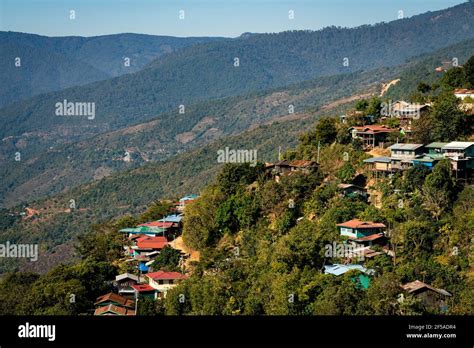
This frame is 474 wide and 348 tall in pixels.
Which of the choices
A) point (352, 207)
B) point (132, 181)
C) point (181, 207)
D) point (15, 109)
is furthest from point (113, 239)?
point (15, 109)

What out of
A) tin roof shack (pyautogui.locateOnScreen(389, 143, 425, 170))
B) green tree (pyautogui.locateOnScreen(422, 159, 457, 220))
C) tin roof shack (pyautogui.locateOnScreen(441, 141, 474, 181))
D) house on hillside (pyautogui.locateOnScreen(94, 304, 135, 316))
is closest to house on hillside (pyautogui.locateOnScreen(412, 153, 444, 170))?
tin roof shack (pyautogui.locateOnScreen(389, 143, 425, 170))

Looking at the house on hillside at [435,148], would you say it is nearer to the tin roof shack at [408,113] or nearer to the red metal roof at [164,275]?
the tin roof shack at [408,113]

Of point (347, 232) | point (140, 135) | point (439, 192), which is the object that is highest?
point (140, 135)

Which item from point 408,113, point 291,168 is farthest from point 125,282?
point 408,113

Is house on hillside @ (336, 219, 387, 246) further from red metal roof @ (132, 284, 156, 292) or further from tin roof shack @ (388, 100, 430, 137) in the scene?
red metal roof @ (132, 284, 156, 292)

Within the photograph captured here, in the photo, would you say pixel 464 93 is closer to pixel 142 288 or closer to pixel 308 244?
pixel 308 244

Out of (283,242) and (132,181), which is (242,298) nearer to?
(283,242)

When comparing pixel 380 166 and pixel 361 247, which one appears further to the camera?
pixel 380 166
